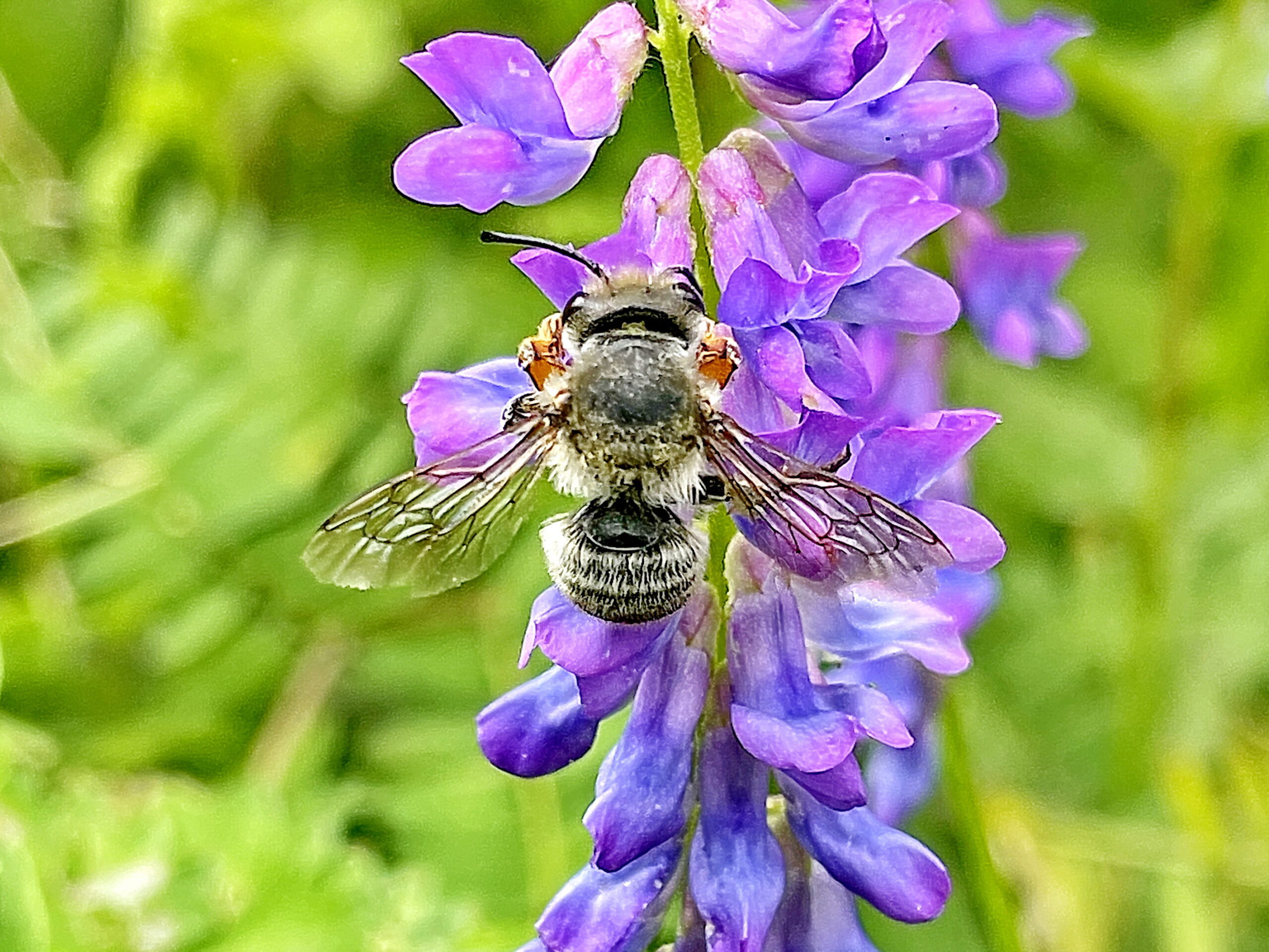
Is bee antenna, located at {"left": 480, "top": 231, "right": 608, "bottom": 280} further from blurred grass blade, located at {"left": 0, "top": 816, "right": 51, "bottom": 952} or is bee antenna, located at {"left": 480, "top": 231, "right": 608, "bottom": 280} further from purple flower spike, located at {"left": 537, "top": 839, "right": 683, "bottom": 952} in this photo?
blurred grass blade, located at {"left": 0, "top": 816, "right": 51, "bottom": 952}

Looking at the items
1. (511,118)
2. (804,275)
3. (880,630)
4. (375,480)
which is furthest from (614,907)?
(375,480)

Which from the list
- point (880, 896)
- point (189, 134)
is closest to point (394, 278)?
point (189, 134)

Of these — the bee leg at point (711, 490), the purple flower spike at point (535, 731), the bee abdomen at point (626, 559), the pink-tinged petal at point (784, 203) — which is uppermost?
the pink-tinged petal at point (784, 203)

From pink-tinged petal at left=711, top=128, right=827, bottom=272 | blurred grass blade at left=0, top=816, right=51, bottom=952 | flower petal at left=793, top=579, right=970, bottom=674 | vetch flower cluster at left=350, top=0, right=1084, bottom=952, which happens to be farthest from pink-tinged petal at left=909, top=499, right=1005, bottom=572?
blurred grass blade at left=0, top=816, right=51, bottom=952

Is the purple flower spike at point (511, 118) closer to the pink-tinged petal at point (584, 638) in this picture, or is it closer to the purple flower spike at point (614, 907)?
the pink-tinged petal at point (584, 638)

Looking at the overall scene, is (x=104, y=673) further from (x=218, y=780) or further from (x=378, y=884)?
(x=378, y=884)

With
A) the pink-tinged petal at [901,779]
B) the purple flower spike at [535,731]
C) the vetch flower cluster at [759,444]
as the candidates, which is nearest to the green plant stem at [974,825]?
the pink-tinged petal at [901,779]
